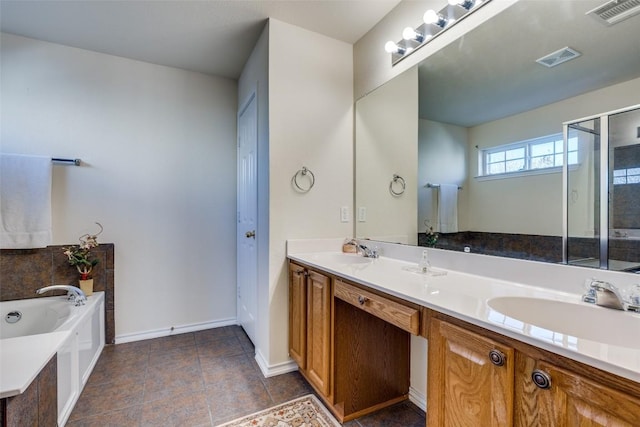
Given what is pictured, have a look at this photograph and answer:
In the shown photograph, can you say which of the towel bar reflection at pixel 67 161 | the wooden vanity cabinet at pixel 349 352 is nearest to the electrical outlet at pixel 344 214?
the wooden vanity cabinet at pixel 349 352

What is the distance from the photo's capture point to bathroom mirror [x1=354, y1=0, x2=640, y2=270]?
113cm

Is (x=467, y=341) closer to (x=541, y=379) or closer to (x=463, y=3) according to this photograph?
A: (x=541, y=379)

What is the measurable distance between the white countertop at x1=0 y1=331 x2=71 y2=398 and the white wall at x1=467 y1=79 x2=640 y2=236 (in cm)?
204

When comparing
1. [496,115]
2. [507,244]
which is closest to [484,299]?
[507,244]

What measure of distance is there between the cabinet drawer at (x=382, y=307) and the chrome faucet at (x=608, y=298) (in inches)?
21.2

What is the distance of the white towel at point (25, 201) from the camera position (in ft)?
7.00

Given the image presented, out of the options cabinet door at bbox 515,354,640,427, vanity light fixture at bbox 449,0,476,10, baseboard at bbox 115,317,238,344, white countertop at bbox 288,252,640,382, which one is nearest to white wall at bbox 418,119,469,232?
white countertop at bbox 288,252,640,382

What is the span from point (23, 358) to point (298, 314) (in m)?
1.32

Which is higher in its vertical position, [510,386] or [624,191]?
[624,191]

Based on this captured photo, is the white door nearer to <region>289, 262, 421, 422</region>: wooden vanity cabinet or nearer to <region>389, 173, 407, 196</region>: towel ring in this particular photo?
<region>289, 262, 421, 422</region>: wooden vanity cabinet

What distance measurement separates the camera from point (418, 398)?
5.70ft

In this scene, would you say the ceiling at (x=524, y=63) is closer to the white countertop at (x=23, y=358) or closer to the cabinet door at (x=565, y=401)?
the cabinet door at (x=565, y=401)

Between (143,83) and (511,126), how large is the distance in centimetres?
287

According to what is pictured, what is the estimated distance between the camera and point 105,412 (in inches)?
65.9
